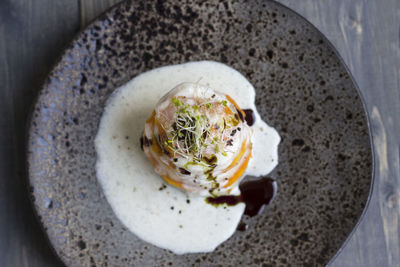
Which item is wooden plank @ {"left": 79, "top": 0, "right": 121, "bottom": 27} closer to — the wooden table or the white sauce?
the wooden table

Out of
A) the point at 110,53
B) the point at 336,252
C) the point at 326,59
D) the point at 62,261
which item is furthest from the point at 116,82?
the point at 336,252

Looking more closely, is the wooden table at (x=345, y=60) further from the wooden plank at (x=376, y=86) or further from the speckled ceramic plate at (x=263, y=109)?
the speckled ceramic plate at (x=263, y=109)

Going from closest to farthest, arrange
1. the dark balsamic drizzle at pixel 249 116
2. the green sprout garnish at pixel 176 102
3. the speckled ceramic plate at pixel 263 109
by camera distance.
→ the green sprout garnish at pixel 176 102, the speckled ceramic plate at pixel 263 109, the dark balsamic drizzle at pixel 249 116

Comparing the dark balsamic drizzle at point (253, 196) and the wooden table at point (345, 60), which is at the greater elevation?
the wooden table at point (345, 60)

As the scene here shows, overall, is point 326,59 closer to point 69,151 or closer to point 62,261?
point 69,151

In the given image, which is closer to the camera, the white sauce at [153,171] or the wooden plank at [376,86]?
the white sauce at [153,171]

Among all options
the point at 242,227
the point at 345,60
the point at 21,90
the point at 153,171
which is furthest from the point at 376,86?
the point at 21,90

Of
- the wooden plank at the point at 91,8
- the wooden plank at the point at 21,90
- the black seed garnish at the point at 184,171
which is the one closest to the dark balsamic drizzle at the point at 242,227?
the black seed garnish at the point at 184,171
